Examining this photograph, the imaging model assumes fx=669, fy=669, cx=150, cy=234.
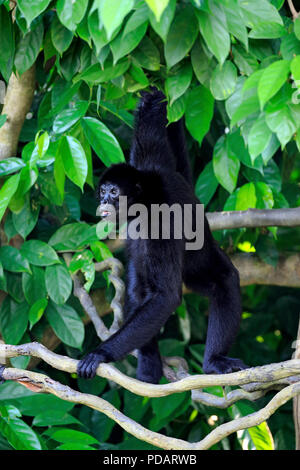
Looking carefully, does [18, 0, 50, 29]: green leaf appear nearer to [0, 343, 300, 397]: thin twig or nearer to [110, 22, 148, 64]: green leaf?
[110, 22, 148, 64]: green leaf

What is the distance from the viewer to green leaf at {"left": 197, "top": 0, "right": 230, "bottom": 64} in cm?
181

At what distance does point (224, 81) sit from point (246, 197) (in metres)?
1.35

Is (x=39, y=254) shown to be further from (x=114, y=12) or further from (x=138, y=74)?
(x=114, y=12)

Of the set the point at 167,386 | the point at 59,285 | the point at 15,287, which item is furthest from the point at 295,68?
the point at 15,287

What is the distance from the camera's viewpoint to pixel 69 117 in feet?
9.23

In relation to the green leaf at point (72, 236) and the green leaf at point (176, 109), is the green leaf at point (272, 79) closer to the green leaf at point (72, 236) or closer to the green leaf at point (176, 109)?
the green leaf at point (176, 109)

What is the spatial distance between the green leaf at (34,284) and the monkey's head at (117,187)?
48 centimetres

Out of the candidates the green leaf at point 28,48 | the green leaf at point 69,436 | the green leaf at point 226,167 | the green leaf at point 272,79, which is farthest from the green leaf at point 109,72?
the green leaf at point 69,436

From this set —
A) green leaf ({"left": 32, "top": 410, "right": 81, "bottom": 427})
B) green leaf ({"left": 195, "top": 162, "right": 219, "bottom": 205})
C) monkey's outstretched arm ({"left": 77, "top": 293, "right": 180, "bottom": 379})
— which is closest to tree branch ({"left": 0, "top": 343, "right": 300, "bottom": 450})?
monkey's outstretched arm ({"left": 77, "top": 293, "right": 180, "bottom": 379})

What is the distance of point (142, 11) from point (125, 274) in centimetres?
197

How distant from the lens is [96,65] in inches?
86.3

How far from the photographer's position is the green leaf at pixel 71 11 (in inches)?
74.2

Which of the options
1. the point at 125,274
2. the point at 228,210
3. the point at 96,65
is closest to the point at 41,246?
the point at 125,274

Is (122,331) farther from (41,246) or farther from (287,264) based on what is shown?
(287,264)
